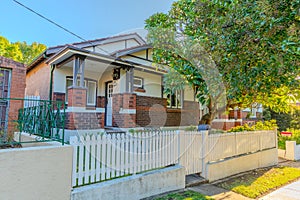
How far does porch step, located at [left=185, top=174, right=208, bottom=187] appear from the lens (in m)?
6.22

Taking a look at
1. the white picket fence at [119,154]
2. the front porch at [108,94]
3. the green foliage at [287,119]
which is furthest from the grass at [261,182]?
the green foliage at [287,119]

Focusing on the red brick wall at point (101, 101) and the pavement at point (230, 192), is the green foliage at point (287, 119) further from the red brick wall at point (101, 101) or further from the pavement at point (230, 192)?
the red brick wall at point (101, 101)

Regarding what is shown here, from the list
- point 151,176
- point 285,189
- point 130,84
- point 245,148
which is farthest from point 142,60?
point 285,189

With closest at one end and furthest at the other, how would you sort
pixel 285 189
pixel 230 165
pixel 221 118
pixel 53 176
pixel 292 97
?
1. pixel 53 176
2. pixel 285 189
3. pixel 230 165
4. pixel 292 97
5. pixel 221 118

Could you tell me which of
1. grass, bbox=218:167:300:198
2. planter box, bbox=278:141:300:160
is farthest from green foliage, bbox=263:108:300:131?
grass, bbox=218:167:300:198

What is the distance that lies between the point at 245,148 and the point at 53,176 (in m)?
7.62

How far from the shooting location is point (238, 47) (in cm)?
515

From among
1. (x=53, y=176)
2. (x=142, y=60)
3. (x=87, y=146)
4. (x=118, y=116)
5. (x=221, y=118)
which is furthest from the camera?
(x=221, y=118)

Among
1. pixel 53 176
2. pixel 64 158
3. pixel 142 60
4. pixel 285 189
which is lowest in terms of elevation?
pixel 285 189

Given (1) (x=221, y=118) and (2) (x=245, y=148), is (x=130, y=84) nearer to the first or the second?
(2) (x=245, y=148)

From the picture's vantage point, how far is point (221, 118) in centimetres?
1619

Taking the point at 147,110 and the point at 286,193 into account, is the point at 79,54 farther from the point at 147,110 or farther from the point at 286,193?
the point at 286,193

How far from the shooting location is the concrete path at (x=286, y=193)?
5.60 meters

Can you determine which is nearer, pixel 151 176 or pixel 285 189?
pixel 151 176
